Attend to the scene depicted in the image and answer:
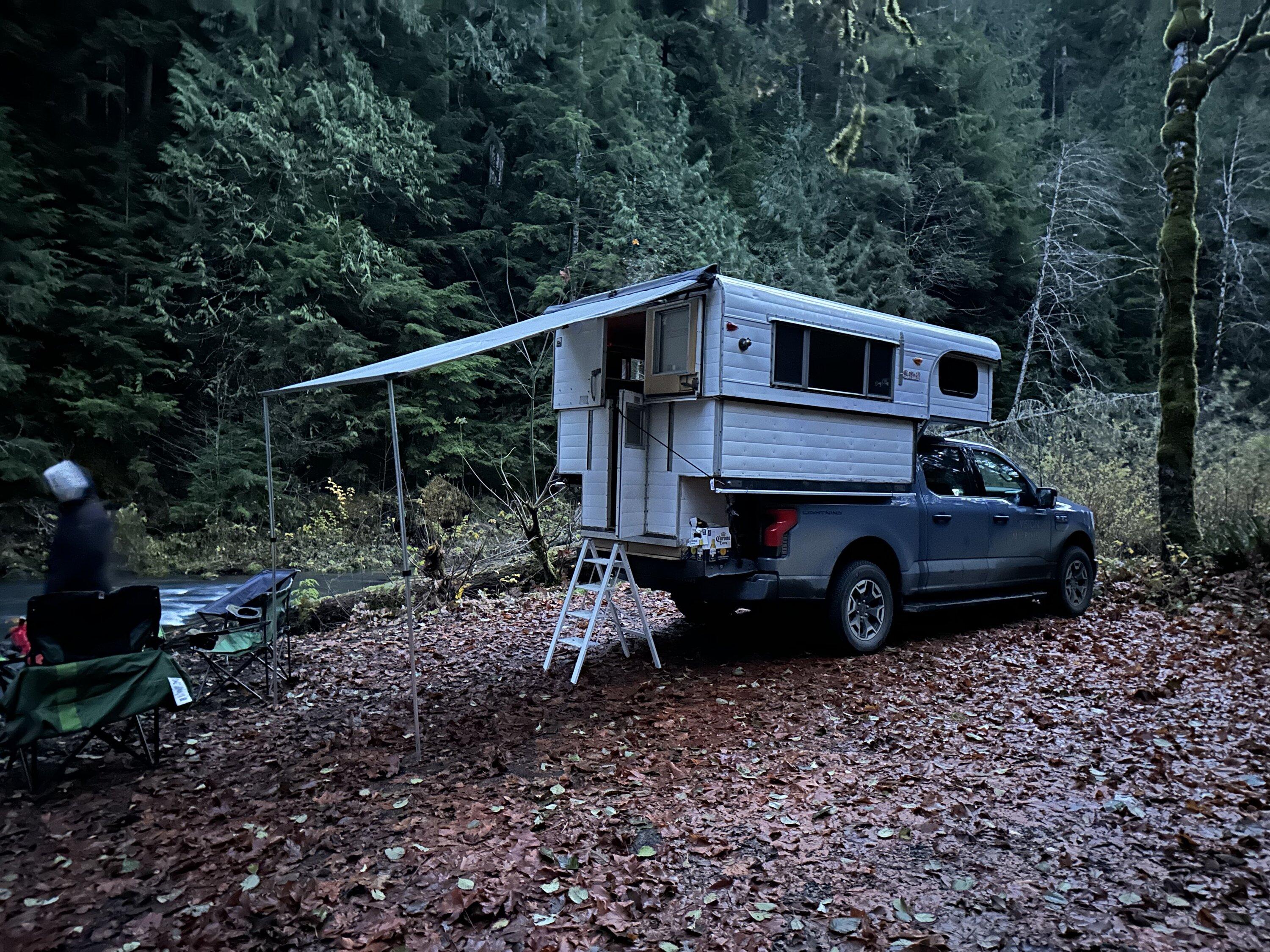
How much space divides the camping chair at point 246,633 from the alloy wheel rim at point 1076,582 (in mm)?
7266

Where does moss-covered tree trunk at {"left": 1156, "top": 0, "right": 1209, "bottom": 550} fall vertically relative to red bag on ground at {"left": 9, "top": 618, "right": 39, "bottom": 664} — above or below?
above

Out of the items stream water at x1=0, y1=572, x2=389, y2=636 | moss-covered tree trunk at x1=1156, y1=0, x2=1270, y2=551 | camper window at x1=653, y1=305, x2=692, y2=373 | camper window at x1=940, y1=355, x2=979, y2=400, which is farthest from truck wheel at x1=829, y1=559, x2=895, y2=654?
moss-covered tree trunk at x1=1156, y1=0, x2=1270, y2=551

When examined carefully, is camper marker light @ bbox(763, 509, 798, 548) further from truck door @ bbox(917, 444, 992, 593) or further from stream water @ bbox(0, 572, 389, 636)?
stream water @ bbox(0, 572, 389, 636)

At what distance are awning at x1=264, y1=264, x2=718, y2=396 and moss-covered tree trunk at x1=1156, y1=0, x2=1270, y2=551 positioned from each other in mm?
6861

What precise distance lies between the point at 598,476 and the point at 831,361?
80.0 inches

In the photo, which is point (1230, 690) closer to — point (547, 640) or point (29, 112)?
point (547, 640)

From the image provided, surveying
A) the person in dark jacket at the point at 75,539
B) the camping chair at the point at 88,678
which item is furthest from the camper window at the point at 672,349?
the person in dark jacket at the point at 75,539

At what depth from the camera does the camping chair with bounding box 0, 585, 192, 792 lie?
4.02 metres

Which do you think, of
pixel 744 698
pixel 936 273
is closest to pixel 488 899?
pixel 744 698

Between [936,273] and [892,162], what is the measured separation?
139 inches

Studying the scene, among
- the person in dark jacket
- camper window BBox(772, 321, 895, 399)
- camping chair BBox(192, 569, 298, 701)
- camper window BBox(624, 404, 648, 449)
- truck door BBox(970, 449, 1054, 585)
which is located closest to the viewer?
the person in dark jacket

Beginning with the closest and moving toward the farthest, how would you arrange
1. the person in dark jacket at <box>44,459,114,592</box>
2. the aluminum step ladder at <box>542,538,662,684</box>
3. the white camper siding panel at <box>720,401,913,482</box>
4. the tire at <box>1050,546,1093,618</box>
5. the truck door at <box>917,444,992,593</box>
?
1. the person in dark jacket at <box>44,459,114,592</box>
2. the aluminum step ladder at <box>542,538,662,684</box>
3. the white camper siding panel at <box>720,401,913,482</box>
4. the truck door at <box>917,444,992,593</box>
5. the tire at <box>1050,546,1093,618</box>

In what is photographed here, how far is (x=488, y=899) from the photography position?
2969 millimetres

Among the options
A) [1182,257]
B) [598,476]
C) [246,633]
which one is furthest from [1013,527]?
[246,633]
